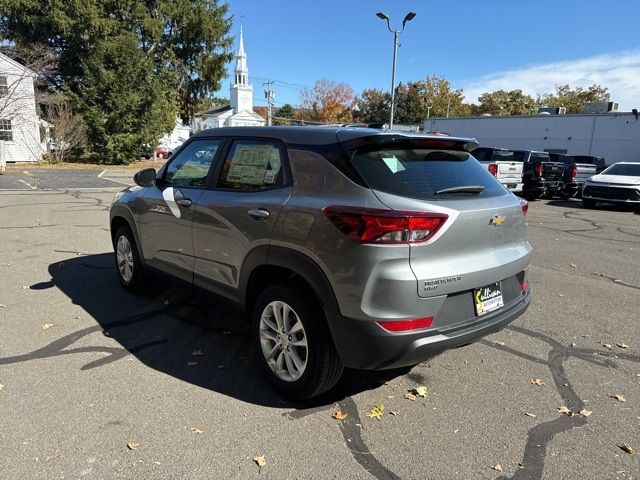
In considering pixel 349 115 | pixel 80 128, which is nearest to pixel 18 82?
pixel 80 128

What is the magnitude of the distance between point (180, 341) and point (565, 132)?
3386 centimetres

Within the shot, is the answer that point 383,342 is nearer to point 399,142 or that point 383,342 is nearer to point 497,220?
point 497,220

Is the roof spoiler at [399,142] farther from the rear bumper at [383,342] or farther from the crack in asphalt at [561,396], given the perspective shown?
the crack in asphalt at [561,396]

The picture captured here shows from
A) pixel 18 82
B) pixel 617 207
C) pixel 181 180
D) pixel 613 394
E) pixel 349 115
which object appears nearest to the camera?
pixel 613 394

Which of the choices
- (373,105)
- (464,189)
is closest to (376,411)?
(464,189)

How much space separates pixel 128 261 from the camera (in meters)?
5.30

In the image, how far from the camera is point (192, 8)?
33000mm

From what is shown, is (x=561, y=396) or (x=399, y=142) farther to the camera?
(x=561, y=396)

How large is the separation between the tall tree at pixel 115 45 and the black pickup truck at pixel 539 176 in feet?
73.2

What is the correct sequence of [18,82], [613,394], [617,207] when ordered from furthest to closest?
[18,82] → [617,207] → [613,394]

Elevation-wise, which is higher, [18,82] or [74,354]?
[18,82]

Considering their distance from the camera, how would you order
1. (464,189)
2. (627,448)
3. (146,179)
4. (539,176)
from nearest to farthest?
(627,448), (464,189), (146,179), (539,176)

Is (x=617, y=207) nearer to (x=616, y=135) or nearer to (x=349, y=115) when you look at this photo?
(x=616, y=135)

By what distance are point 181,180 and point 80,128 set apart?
27574mm
